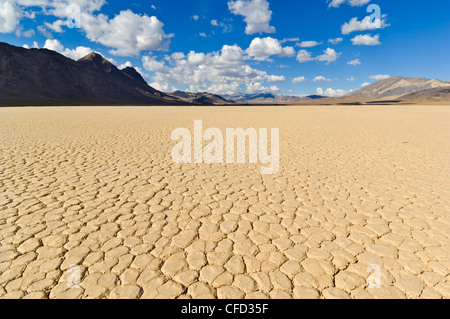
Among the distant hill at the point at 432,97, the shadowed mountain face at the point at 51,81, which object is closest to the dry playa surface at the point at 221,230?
the shadowed mountain face at the point at 51,81

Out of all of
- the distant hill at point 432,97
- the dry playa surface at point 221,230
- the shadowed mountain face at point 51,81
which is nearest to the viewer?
the dry playa surface at point 221,230

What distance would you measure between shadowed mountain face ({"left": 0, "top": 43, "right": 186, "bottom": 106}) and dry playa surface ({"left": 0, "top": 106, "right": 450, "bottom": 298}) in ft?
186

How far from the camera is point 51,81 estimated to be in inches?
2726

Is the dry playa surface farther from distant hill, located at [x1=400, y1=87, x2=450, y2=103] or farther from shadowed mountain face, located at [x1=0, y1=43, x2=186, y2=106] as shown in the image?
distant hill, located at [x1=400, y1=87, x2=450, y2=103]

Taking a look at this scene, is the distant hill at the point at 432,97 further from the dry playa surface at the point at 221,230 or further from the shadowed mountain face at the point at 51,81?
the dry playa surface at the point at 221,230

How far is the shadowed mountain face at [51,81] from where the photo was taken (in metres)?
57.5

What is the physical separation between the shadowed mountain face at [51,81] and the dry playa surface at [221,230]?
5675 centimetres

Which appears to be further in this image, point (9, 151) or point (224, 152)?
point (224, 152)

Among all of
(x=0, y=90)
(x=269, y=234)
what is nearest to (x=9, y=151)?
(x=269, y=234)

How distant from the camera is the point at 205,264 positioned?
2285 mm

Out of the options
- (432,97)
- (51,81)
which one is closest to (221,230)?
(51,81)

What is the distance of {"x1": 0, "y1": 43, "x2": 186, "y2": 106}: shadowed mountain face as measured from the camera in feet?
189
